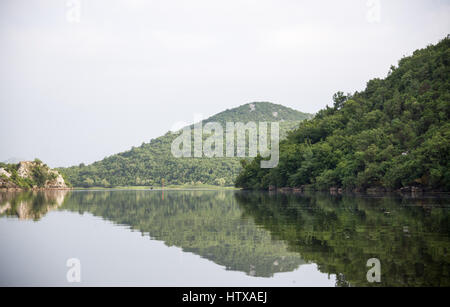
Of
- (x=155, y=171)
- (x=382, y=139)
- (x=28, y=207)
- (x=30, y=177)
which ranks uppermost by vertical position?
(x=382, y=139)

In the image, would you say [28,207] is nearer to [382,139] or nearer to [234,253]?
[234,253]

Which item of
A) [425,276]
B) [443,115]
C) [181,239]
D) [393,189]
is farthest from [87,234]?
[443,115]

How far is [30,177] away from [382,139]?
93.1 meters

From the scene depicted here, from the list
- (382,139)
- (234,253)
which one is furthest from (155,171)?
(234,253)

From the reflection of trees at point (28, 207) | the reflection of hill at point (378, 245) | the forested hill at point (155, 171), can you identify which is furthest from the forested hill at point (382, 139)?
the forested hill at point (155, 171)

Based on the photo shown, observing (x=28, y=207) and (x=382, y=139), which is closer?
(x=28, y=207)

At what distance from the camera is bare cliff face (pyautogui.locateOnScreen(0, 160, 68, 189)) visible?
11244cm

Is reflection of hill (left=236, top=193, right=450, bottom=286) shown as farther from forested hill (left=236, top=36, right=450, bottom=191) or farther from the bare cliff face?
the bare cliff face

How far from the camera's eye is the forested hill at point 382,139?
60438 mm

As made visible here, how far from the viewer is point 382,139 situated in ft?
253

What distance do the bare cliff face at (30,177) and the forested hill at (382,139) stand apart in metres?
55.6

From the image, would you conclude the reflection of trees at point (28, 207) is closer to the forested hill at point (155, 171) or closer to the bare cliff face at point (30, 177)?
the bare cliff face at point (30, 177)

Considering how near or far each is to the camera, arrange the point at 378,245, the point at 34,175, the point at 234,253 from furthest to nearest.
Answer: the point at 34,175 → the point at 378,245 → the point at 234,253

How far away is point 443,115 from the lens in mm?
68938
